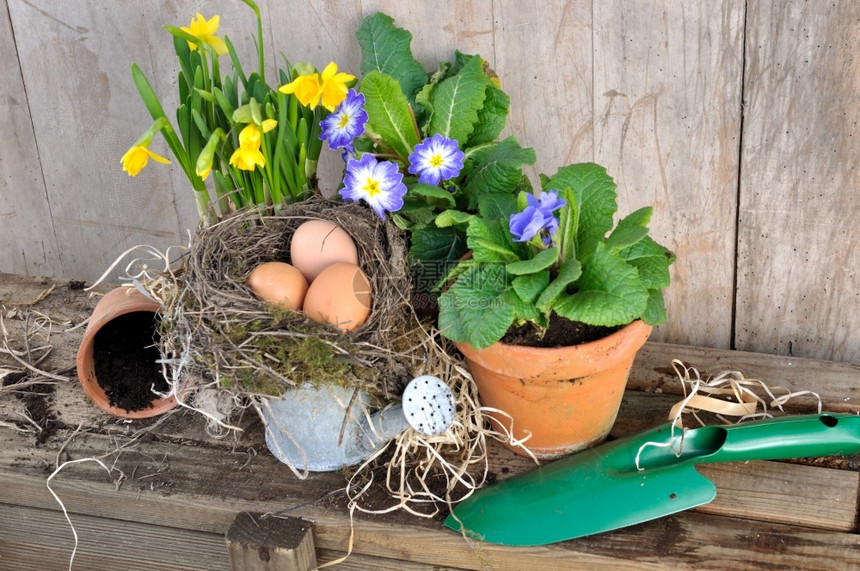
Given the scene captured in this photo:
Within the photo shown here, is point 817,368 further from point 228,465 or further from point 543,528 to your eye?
point 228,465

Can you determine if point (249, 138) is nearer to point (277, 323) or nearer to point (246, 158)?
point (246, 158)

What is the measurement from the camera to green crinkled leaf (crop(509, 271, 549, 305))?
45.1 inches

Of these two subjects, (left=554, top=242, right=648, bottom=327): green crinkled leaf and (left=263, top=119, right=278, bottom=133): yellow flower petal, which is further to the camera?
(left=263, top=119, right=278, bottom=133): yellow flower petal

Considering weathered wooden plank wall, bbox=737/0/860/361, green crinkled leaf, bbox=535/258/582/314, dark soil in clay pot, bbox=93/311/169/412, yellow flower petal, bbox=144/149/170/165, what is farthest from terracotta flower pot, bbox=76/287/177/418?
weathered wooden plank wall, bbox=737/0/860/361

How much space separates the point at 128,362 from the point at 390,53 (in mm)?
733

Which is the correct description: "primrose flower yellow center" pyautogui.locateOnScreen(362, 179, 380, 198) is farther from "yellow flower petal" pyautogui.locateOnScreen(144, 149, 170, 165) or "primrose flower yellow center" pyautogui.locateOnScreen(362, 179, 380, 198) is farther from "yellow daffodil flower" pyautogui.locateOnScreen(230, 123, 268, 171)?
"yellow flower petal" pyautogui.locateOnScreen(144, 149, 170, 165)

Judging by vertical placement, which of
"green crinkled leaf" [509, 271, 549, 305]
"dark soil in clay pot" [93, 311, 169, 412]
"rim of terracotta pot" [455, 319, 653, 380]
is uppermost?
"green crinkled leaf" [509, 271, 549, 305]

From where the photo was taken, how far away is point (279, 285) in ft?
3.99

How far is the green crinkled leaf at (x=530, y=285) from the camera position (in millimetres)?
1146

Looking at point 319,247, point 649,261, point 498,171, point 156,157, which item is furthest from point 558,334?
point 156,157

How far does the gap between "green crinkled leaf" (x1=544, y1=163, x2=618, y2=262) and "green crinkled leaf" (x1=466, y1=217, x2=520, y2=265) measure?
112 mm

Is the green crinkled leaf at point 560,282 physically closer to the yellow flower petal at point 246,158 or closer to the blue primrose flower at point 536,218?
the blue primrose flower at point 536,218

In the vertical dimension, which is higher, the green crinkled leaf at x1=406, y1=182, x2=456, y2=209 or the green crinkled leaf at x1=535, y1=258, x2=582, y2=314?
the green crinkled leaf at x1=406, y1=182, x2=456, y2=209

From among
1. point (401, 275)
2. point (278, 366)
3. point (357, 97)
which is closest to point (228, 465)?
point (278, 366)
